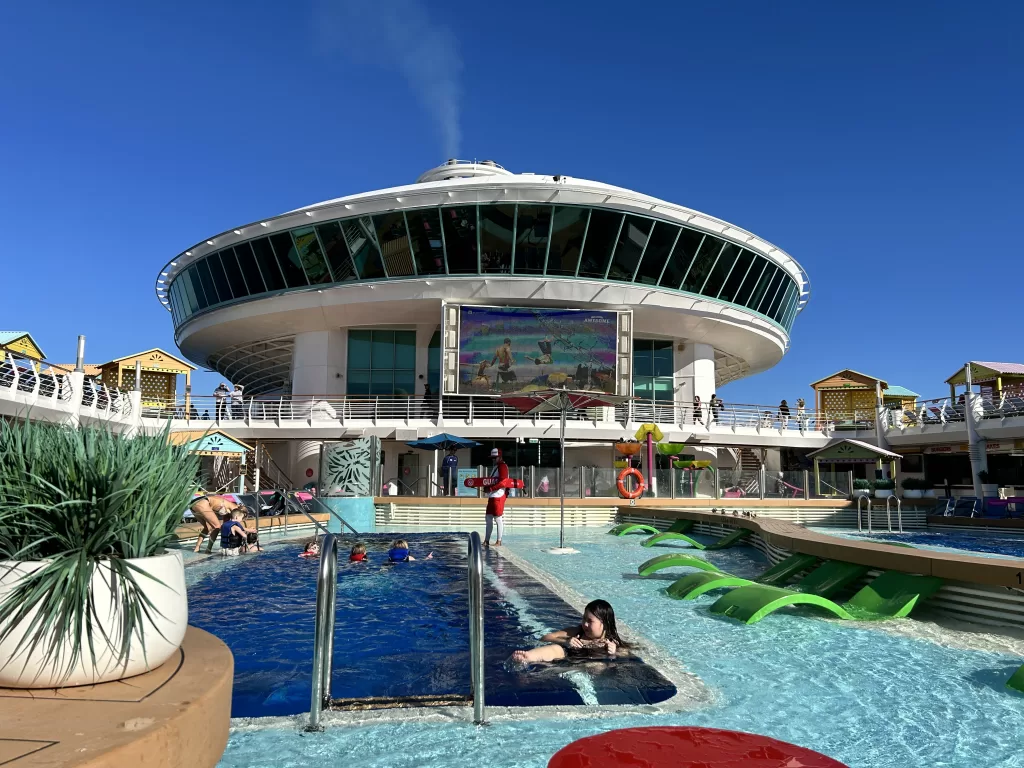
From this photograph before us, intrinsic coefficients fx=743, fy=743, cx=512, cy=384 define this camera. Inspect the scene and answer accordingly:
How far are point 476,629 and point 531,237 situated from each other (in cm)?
2626

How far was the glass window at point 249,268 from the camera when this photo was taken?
105 ft

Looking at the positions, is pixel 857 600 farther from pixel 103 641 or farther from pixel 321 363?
pixel 321 363

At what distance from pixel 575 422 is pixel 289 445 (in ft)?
41.2

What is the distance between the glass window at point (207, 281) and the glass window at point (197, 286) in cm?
17

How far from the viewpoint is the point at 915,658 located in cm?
572

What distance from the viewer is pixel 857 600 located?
24.5 ft

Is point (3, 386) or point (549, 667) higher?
point (3, 386)

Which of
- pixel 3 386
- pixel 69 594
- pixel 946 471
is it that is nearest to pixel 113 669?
pixel 69 594

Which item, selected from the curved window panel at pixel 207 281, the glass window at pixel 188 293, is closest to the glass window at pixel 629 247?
the curved window panel at pixel 207 281

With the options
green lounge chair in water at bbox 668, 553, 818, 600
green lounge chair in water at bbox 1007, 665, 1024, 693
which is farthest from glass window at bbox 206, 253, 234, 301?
green lounge chair in water at bbox 1007, 665, 1024, 693

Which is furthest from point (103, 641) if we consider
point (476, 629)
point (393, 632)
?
point (393, 632)

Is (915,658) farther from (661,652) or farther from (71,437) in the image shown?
(71,437)

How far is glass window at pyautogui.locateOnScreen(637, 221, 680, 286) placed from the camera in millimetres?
30000

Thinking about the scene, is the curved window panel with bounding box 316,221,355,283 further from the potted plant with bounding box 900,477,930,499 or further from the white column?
the potted plant with bounding box 900,477,930,499
